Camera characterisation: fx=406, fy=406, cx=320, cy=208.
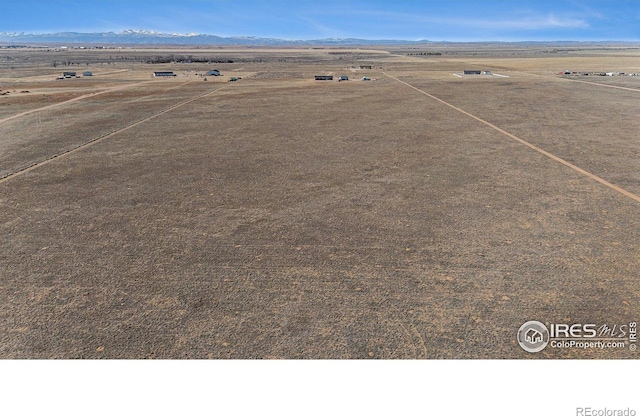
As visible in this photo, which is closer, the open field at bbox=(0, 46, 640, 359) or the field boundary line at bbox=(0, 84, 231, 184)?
Answer: the open field at bbox=(0, 46, 640, 359)

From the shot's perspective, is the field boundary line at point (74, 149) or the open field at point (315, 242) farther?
the field boundary line at point (74, 149)

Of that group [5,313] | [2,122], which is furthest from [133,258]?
[2,122]

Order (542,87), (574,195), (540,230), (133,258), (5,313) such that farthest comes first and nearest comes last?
(542,87)
(574,195)
(540,230)
(133,258)
(5,313)

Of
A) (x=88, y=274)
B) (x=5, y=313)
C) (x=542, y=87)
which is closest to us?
(x=5, y=313)

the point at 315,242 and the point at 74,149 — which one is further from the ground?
the point at 74,149

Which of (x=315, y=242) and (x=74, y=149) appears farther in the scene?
(x=74, y=149)
